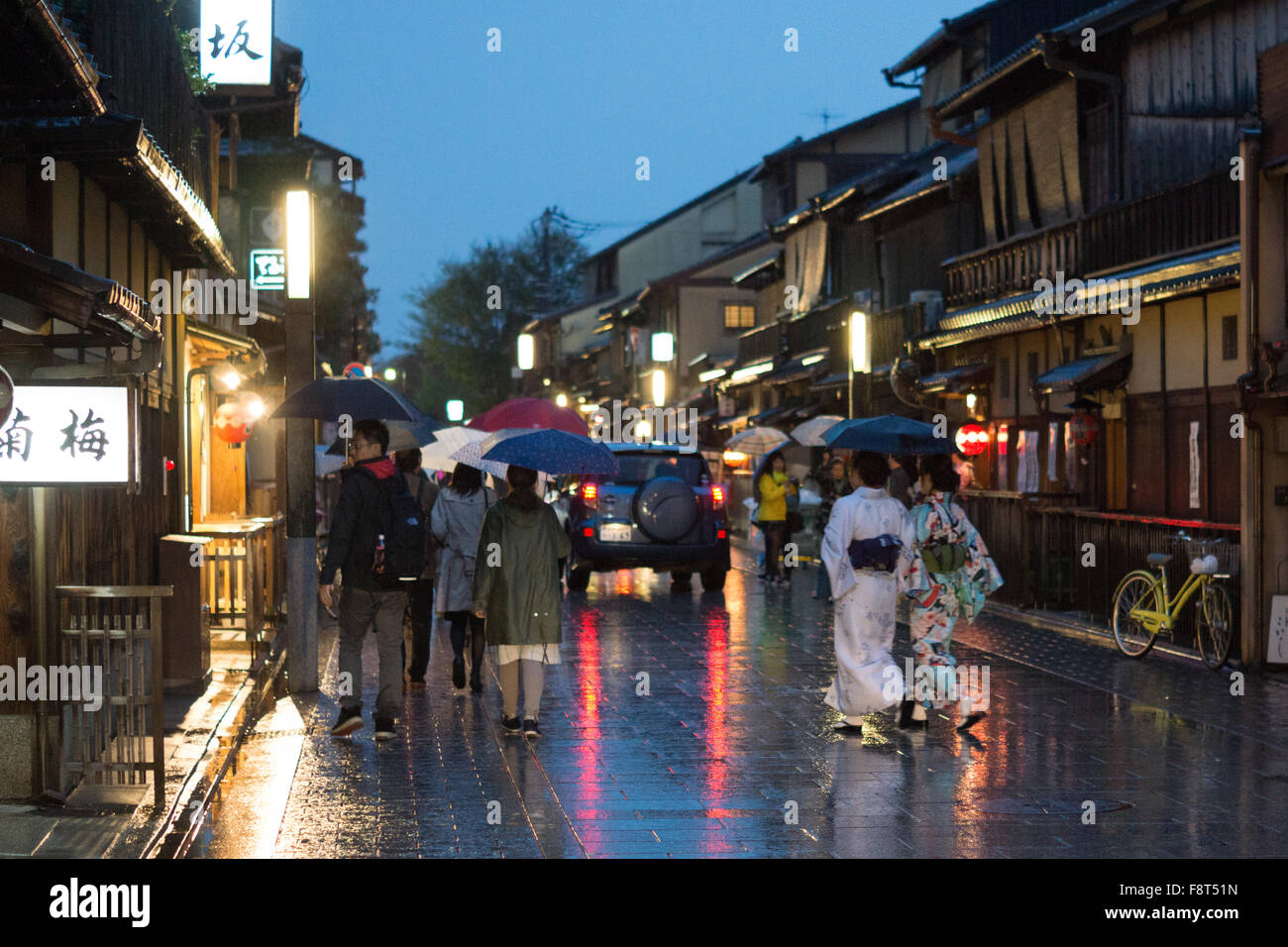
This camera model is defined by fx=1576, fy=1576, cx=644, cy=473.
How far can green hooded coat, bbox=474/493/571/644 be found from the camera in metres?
11.2

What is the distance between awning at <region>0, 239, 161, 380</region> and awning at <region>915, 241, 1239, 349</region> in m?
11.1

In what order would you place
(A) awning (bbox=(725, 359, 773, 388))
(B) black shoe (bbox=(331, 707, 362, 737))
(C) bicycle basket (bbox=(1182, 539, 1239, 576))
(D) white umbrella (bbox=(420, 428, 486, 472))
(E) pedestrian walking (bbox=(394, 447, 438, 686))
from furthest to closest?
(A) awning (bbox=(725, 359, 773, 388)), (D) white umbrella (bbox=(420, 428, 486, 472)), (C) bicycle basket (bbox=(1182, 539, 1239, 576)), (E) pedestrian walking (bbox=(394, 447, 438, 686)), (B) black shoe (bbox=(331, 707, 362, 737))

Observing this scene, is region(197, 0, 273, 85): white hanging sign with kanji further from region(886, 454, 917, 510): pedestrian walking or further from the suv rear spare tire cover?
region(886, 454, 917, 510): pedestrian walking

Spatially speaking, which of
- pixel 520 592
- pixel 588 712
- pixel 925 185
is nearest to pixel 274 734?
pixel 520 592

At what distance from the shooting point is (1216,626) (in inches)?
567

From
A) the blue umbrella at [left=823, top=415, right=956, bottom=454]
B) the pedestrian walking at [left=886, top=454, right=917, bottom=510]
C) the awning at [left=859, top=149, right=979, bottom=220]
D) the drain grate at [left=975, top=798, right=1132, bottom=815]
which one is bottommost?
the drain grate at [left=975, top=798, right=1132, bottom=815]

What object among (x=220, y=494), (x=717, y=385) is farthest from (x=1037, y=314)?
(x=717, y=385)

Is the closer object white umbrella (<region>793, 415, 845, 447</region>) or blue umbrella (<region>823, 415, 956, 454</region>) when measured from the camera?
blue umbrella (<region>823, 415, 956, 454</region>)
